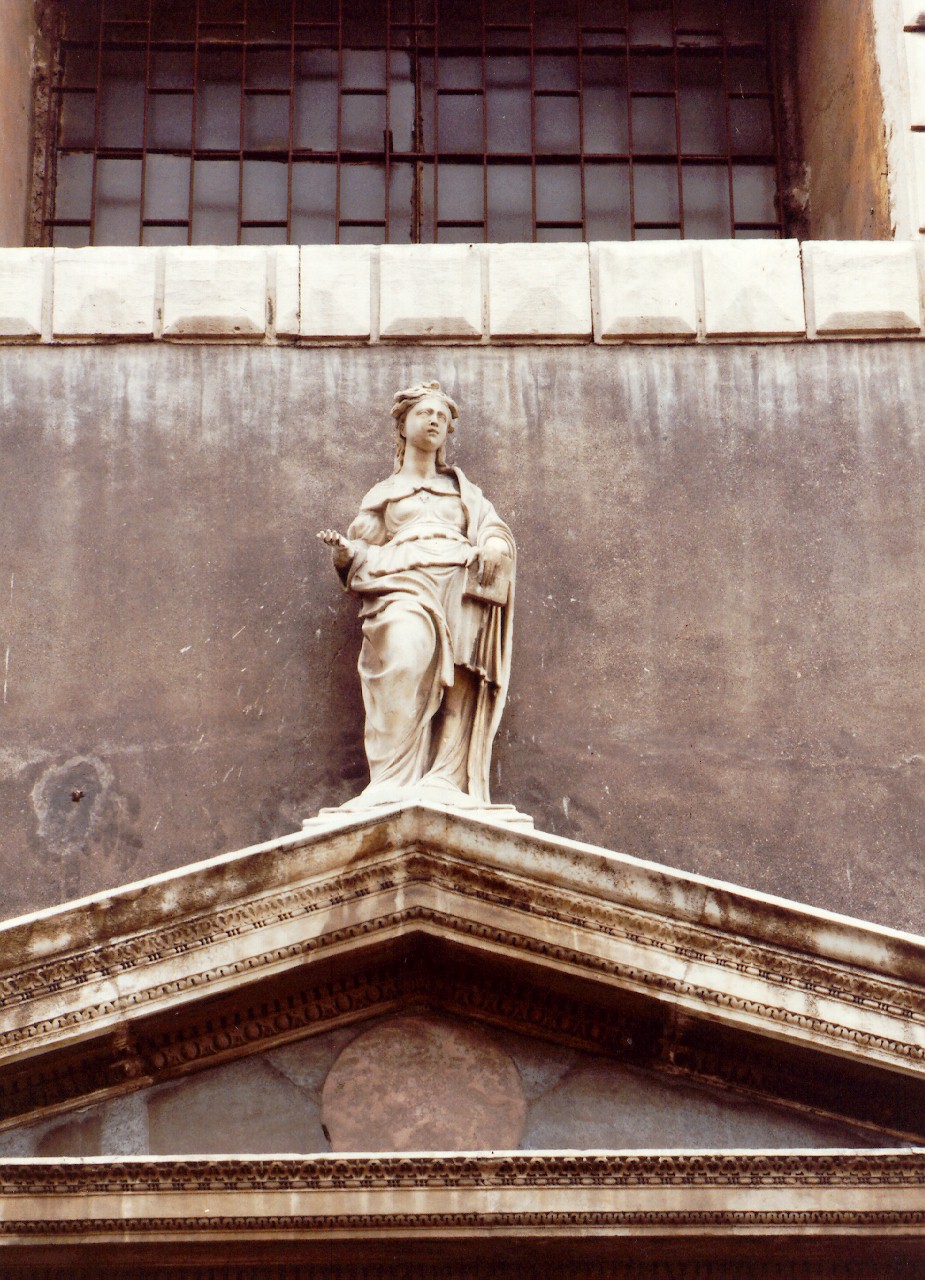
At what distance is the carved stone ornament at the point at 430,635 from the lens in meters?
11.5

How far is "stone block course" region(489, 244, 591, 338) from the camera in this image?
43.7ft

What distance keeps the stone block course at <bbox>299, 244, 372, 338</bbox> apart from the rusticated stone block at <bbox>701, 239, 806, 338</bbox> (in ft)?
5.67

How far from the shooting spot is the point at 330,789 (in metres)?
12.1

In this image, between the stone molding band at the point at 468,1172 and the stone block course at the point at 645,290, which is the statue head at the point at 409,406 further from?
the stone molding band at the point at 468,1172

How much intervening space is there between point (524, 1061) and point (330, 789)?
1825 millimetres

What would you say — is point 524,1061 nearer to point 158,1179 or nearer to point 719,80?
point 158,1179

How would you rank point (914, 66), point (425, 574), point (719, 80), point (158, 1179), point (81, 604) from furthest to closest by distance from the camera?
point (719, 80) < point (914, 66) < point (81, 604) < point (425, 574) < point (158, 1179)

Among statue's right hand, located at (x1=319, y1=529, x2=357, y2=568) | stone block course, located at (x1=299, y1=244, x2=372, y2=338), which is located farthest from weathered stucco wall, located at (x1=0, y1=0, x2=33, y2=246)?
statue's right hand, located at (x1=319, y1=529, x2=357, y2=568)

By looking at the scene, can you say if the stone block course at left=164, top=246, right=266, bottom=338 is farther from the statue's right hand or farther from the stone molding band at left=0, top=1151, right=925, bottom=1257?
the stone molding band at left=0, top=1151, right=925, bottom=1257

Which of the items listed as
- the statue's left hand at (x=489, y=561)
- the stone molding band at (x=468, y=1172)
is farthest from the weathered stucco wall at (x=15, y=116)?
the stone molding band at (x=468, y=1172)

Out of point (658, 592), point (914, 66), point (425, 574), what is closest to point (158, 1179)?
point (425, 574)

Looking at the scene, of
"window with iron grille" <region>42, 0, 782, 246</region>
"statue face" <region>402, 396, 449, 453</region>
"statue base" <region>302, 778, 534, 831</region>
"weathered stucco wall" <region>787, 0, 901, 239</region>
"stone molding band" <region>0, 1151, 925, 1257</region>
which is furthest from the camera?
"window with iron grille" <region>42, 0, 782, 246</region>

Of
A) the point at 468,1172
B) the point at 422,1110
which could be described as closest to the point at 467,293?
the point at 422,1110

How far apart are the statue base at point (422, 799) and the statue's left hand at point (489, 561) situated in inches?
38.1
